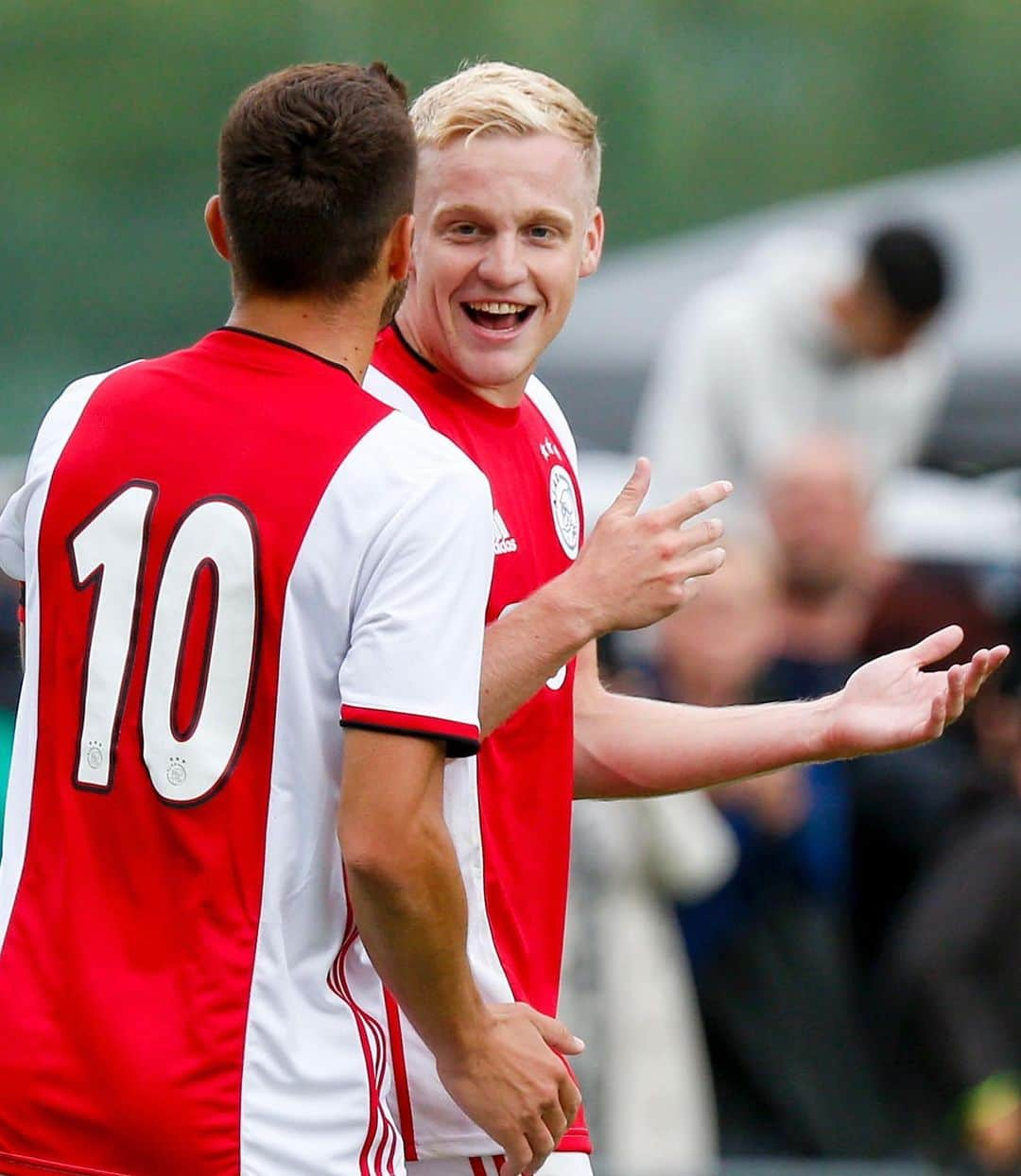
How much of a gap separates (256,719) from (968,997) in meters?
4.55

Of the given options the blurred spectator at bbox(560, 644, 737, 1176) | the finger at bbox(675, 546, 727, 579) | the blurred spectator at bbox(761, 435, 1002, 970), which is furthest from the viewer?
the blurred spectator at bbox(761, 435, 1002, 970)

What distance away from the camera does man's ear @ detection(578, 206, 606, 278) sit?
382 cm

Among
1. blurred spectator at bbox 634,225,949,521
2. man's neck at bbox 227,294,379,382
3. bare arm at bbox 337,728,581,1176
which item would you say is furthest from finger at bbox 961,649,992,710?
blurred spectator at bbox 634,225,949,521

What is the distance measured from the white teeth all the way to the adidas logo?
0.31 meters

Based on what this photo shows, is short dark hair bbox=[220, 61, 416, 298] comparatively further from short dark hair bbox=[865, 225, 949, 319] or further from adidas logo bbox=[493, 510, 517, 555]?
short dark hair bbox=[865, 225, 949, 319]

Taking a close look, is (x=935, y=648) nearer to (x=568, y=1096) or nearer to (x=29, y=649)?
(x=568, y=1096)

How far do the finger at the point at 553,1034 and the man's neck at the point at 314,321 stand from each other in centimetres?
92

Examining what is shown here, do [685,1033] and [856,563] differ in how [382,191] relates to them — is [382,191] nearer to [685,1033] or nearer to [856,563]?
[685,1033]

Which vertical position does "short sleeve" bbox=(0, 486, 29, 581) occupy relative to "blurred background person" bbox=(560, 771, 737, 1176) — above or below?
above

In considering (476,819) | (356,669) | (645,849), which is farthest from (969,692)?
(645,849)

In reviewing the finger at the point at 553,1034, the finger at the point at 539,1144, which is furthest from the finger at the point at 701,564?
the finger at the point at 539,1144

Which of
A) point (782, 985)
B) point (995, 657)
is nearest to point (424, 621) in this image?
point (995, 657)

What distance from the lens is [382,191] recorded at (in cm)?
318

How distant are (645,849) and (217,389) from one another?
4.08 meters
